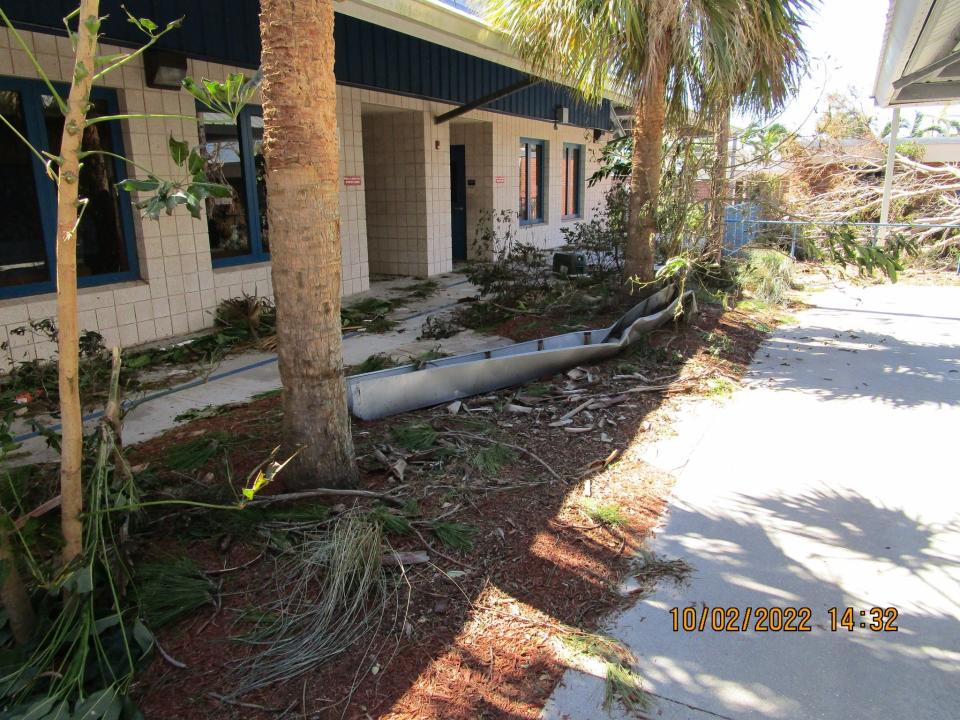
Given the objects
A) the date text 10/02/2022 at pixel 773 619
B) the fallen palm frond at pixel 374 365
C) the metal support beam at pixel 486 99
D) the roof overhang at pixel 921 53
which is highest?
the metal support beam at pixel 486 99

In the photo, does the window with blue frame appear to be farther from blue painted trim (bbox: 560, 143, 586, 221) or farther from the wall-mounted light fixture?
blue painted trim (bbox: 560, 143, 586, 221)

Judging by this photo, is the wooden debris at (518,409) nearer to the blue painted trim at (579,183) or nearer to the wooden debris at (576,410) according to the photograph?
the wooden debris at (576,410)

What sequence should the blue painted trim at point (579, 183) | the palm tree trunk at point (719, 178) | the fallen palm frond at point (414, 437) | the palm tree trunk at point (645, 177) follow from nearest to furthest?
the fallen palm frond at point (414, 437) → the palm tree trunk at point (645, 177) → the palm tree trunk at point (719, 178) → the blue painted trim at point (579, 183)

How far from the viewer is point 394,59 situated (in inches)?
408

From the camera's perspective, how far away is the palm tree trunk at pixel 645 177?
774 centimetres

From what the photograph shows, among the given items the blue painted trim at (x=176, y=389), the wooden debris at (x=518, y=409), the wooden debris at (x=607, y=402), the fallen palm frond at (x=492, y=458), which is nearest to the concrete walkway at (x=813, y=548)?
the wooden debris at (x=607, y=402)

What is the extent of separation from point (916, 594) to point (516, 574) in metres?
1.99

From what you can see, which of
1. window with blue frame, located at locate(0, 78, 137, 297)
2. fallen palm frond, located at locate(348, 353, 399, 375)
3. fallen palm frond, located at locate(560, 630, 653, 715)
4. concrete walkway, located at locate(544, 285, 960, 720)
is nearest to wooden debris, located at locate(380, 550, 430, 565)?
fallen palm frond, located at locate(560, 630, 653, 715)

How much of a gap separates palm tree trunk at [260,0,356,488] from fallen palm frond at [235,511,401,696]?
1.84 ft

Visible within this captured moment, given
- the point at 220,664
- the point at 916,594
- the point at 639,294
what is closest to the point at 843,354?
the point at 639,294

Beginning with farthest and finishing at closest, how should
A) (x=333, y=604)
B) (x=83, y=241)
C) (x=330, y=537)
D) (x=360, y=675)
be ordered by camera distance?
(x=83, y=241), (x=330, y=537), (x=333, y=604), (x=360, y=675)

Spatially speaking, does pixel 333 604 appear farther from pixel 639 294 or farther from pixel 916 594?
pixel 639 294

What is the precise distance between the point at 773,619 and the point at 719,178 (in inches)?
245

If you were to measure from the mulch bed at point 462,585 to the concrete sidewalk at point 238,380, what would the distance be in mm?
539
